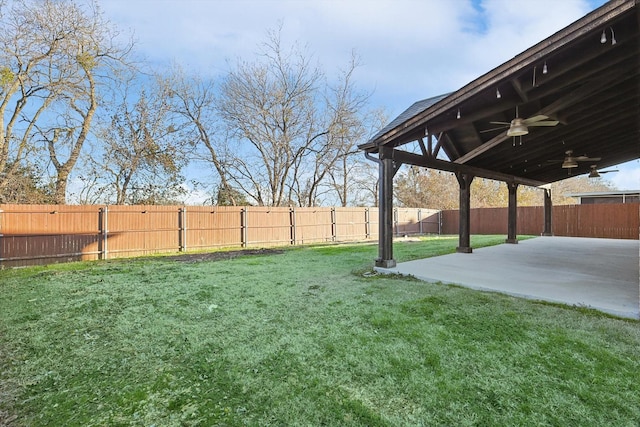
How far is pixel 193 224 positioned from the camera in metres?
9.48

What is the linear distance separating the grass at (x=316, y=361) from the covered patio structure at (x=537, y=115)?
7.96 ft

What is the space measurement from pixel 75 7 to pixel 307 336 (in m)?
11.6

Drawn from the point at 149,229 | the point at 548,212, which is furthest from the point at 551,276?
the point at 548,212

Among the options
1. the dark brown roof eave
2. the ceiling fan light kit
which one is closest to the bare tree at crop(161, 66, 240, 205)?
the dark brown roof eave

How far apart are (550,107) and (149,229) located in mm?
9412

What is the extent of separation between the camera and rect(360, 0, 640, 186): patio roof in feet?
9.76

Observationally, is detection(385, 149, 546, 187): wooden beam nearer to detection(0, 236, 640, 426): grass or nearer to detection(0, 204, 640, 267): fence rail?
detection(0, 236, 640, 426): grass

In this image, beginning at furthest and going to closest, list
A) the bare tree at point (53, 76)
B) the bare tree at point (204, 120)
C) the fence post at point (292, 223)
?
the bare tree at point (204, 120), the fence post at point (292, 223), the bare tree at point (53, 76)

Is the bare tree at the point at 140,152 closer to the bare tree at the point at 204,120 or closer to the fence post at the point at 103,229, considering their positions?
the bare tree at the point at 204,120

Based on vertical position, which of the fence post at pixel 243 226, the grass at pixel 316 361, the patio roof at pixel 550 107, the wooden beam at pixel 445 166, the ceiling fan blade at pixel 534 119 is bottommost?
the grass at pixel 316 361

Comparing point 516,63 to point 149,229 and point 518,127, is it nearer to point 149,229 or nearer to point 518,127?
point 518,127

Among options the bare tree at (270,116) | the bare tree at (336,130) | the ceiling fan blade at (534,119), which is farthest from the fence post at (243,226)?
the ceiling fan blade at (534,119)

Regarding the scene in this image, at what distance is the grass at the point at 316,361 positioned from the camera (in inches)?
59.5

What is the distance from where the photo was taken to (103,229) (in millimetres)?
7844
